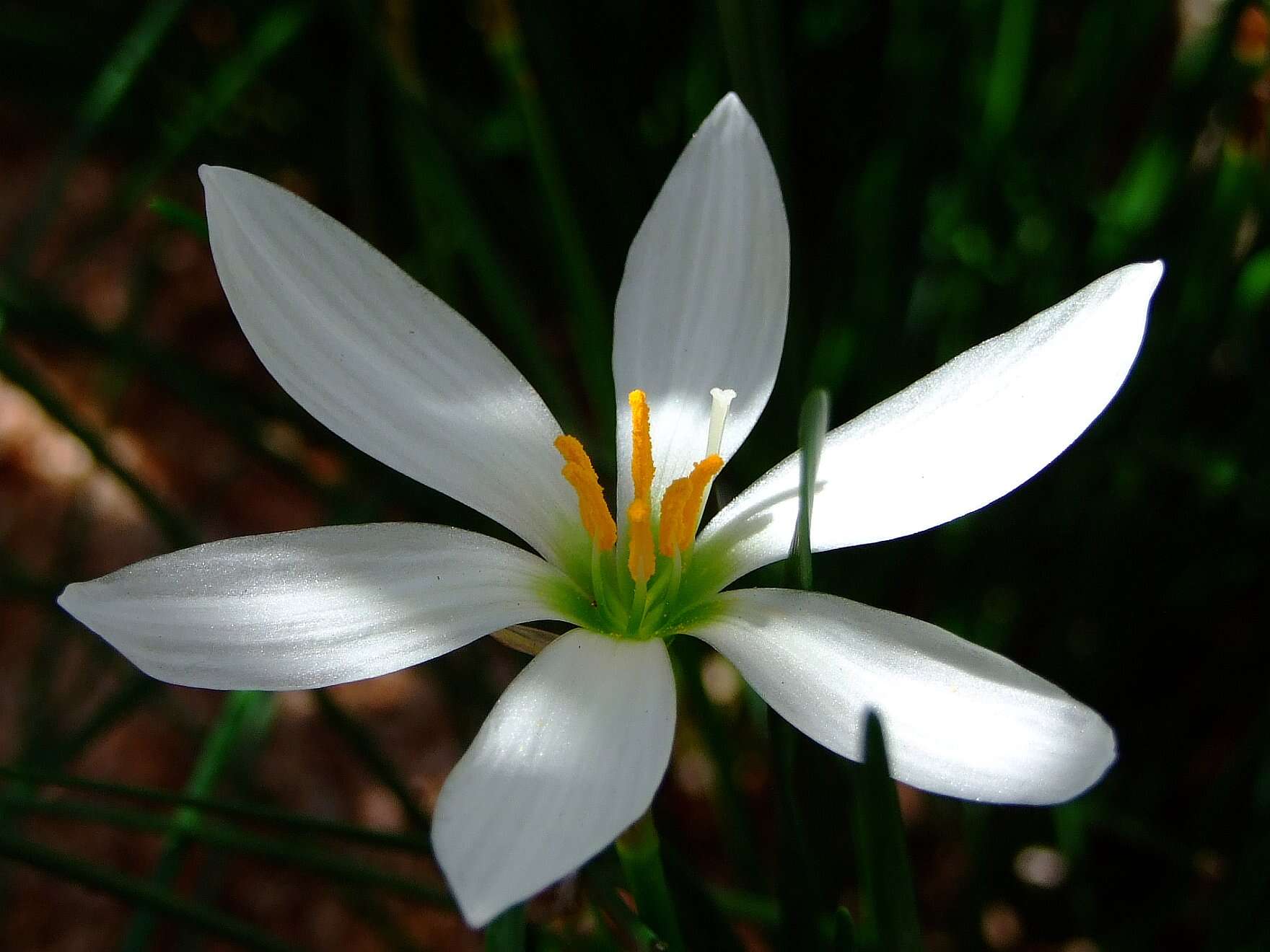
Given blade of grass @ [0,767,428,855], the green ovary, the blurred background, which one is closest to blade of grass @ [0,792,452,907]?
the blurred background

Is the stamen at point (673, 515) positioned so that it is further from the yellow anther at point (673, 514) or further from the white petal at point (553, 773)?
the white petal at point (553, 773)

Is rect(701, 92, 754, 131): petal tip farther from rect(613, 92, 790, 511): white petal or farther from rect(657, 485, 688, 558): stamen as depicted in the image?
rect(657, 485, 688, 558): stamen

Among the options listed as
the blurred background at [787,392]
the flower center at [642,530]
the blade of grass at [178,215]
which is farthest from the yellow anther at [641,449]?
the blade of grass at [178,215]

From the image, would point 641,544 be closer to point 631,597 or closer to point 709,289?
point 631,597

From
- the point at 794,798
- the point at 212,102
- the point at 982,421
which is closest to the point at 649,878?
the point at 794,798

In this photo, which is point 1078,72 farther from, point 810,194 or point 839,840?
point 839,840
